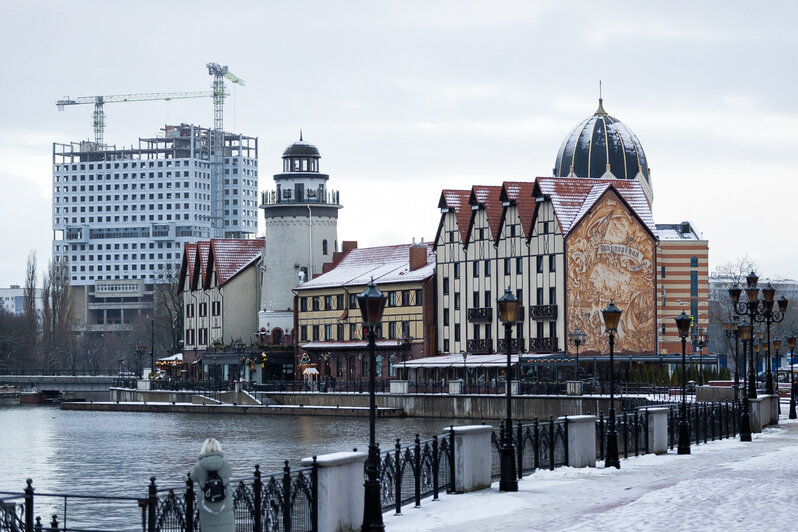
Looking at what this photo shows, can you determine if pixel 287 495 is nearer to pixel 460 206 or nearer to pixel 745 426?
pixel 745 426

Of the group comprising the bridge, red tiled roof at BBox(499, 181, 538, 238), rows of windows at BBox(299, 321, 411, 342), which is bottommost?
the bridge

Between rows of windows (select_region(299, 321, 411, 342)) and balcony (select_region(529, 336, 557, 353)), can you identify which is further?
rows of windows (select_region(299, 321, 411, 342))

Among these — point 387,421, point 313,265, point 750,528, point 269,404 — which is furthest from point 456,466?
point 313,265

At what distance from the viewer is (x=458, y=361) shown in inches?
3880

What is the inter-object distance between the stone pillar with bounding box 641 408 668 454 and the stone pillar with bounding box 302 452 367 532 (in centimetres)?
1586

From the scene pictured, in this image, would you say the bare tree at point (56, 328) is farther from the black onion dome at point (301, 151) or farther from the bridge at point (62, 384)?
the black onion dome at point (301, 151)

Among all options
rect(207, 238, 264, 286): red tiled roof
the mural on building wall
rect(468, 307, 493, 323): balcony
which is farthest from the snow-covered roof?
the mural on building wall

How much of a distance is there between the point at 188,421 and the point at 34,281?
68.8 metres

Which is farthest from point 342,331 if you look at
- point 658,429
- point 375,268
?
point 658,429

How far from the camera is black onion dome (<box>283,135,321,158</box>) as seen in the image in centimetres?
12444

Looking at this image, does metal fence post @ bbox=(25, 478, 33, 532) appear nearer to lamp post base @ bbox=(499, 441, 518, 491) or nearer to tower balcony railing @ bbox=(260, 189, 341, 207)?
lamp post base @ bbox=(499, 441, 518, 491)

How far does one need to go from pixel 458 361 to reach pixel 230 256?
121 ft

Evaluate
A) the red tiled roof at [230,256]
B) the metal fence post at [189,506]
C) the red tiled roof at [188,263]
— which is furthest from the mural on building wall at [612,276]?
the metal fence post at [189,506]

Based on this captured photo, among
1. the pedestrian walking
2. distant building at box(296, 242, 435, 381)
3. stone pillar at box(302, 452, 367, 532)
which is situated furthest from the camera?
distant building at box(296, 242, 435, 381)
